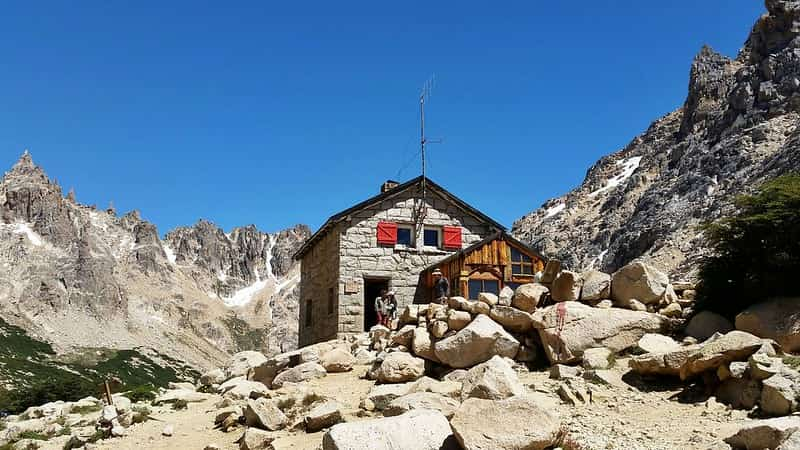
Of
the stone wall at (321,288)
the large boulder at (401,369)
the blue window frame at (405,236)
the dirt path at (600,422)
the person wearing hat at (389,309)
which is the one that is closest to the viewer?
the dirt path at (600,422)

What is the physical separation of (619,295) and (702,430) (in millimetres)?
5218

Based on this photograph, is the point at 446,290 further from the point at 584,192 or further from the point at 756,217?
the point at 584,192

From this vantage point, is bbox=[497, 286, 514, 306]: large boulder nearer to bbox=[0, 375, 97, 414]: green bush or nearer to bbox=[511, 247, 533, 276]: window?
bbox=[511, 247, 533, 276]: window

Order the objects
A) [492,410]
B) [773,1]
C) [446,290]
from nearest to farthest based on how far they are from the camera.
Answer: [492,410] < [446,290] < [773,1]

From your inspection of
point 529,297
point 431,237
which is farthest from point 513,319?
point 431,237

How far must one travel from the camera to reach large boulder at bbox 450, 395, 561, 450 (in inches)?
296

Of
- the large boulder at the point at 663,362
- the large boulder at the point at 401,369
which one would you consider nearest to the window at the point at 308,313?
the large boulder at the point at 401,369

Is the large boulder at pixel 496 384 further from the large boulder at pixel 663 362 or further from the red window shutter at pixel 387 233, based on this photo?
the red window shutter at pixel 387 233

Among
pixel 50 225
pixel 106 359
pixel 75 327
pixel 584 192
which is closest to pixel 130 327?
pixel 75 327

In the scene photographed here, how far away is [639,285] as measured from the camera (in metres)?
13.6

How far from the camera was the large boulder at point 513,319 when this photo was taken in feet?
43.6

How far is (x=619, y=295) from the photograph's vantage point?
13734mm

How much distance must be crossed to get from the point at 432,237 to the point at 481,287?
3.10 meters

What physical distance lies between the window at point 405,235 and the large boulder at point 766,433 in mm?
17033
